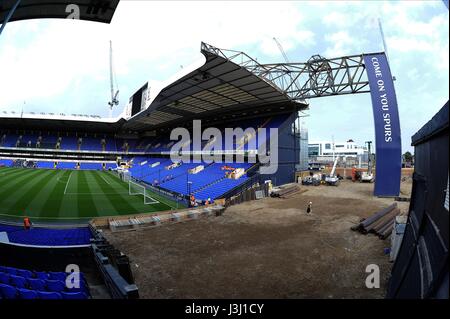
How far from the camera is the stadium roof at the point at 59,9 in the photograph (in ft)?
36.9

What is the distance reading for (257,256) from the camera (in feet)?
40.9

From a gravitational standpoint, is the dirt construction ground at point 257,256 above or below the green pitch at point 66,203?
below

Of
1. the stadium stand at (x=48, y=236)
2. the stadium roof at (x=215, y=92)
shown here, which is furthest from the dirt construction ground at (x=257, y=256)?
the stadium roof at (x=215, y=92)

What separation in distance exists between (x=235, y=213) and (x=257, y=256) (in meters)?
9.58

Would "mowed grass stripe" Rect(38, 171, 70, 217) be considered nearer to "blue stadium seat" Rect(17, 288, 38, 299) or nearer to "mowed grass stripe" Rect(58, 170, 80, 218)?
"mowed grass stripe" Rect(58, 170, 80, 218)

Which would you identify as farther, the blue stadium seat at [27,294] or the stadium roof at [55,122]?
the stadium roof at [55,122]

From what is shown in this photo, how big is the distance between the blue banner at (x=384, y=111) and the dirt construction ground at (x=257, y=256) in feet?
27.1

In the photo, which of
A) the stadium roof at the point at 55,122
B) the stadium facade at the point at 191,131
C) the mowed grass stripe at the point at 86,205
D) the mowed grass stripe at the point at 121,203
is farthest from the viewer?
the stadium roof at the point at 55,122

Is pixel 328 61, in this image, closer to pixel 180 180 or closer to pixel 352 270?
pixel 352 270

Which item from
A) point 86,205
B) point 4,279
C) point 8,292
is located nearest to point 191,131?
point 86,205

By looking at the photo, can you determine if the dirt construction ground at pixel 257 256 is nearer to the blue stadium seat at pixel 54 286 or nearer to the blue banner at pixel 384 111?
the blue stadium seat at pixel 54 286
